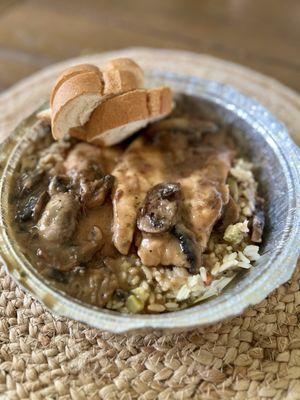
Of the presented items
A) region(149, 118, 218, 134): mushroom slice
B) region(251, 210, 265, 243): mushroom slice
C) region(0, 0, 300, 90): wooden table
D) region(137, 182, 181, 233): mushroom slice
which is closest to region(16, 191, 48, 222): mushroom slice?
region(137, 182, 181, 233): mushroom slice

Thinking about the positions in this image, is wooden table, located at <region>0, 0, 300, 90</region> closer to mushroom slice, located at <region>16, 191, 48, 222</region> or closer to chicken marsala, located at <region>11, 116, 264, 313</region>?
chicken marsala, located at <region>11, 116, 264, 313</region>

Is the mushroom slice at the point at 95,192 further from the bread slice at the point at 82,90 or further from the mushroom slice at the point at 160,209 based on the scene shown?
the bread slice at the point at 82,90

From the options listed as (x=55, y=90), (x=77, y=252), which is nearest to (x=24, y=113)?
(x=55, y=90)

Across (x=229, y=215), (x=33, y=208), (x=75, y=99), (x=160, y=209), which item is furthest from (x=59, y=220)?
(x=229, y=215)

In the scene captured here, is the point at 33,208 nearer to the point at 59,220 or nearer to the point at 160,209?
the point at 59,220

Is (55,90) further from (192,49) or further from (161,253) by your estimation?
(192,49)

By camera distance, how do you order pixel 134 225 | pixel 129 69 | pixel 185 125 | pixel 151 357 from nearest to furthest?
pixel 151 357 < pixel 134 225 < pixel 129 69 < pixel 185 125

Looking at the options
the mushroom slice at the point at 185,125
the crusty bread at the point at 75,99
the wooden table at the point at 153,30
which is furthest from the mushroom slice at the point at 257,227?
the wooden table at the point at 153,30
